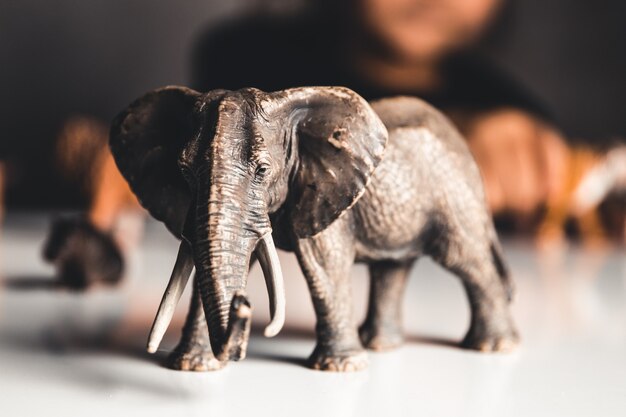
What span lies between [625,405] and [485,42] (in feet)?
7.34

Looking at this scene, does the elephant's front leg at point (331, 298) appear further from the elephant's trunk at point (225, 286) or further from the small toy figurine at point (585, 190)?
the small toy figurine at point (585, 190)

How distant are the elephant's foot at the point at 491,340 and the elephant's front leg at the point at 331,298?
0.17m

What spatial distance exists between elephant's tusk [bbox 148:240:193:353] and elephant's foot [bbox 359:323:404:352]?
266 millimetres

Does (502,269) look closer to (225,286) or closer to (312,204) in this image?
(312,204)

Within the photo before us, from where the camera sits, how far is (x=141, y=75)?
2973mm

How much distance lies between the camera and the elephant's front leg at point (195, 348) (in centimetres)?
85

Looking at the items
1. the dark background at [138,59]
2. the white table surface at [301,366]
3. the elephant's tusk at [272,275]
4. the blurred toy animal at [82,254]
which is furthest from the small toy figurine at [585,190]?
the elephant's tusk at [272,275]

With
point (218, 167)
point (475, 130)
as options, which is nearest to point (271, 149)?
point (218, 167)

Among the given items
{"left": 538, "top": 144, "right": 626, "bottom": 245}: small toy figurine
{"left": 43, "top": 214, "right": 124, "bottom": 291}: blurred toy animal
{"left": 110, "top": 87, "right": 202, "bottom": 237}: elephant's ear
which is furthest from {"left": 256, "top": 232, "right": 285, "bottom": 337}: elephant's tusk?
{"left": 538, "top": 144, "right": 626, "bottom": 245}: small toy figurine

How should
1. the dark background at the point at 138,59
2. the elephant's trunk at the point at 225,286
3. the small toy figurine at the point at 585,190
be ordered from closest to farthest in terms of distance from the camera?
1. the elephant's trunk at the point at 225,286
2. the small toy figurine at the point at 585,190
3. the dark background at the point at 138,59

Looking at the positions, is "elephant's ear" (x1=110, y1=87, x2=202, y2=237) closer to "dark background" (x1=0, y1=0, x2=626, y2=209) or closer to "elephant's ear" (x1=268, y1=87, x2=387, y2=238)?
"elephant's ear" (x1=268, y1=87, x2=387, y2=238)

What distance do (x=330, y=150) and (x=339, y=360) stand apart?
0.20 m

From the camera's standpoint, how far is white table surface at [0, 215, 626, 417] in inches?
29.8

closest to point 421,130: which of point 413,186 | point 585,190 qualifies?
point 413,186
